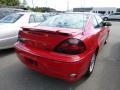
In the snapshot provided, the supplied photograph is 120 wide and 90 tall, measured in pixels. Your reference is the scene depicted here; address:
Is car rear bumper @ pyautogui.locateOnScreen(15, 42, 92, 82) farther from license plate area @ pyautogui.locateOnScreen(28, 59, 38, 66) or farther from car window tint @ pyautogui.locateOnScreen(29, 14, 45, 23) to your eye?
car window tint @ pyautogui.locateOnScreen(29, 14, 45, 23)

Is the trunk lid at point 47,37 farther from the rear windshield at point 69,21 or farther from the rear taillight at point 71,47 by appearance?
the rear windshield at point 69,21

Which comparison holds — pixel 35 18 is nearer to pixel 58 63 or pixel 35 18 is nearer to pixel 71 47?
pixel 71 47

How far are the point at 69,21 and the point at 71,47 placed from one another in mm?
1180

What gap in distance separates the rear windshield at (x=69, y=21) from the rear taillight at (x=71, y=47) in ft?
2.35

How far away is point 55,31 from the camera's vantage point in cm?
340

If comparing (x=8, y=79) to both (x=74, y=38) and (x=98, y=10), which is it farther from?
(x=98, y=10)


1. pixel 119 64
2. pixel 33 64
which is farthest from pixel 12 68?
pixel 119 64

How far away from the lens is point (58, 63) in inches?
122

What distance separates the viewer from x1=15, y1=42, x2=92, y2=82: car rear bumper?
3092 millimetres

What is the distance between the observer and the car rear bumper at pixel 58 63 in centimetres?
309

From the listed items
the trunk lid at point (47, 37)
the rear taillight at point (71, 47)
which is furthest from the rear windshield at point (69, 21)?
the rear taillight at point (71, 47)

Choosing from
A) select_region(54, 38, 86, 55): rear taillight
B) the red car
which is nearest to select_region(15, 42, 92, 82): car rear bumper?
the red car

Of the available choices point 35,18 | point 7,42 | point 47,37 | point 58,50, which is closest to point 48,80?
point 58,50

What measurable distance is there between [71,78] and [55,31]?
2.96 feet
